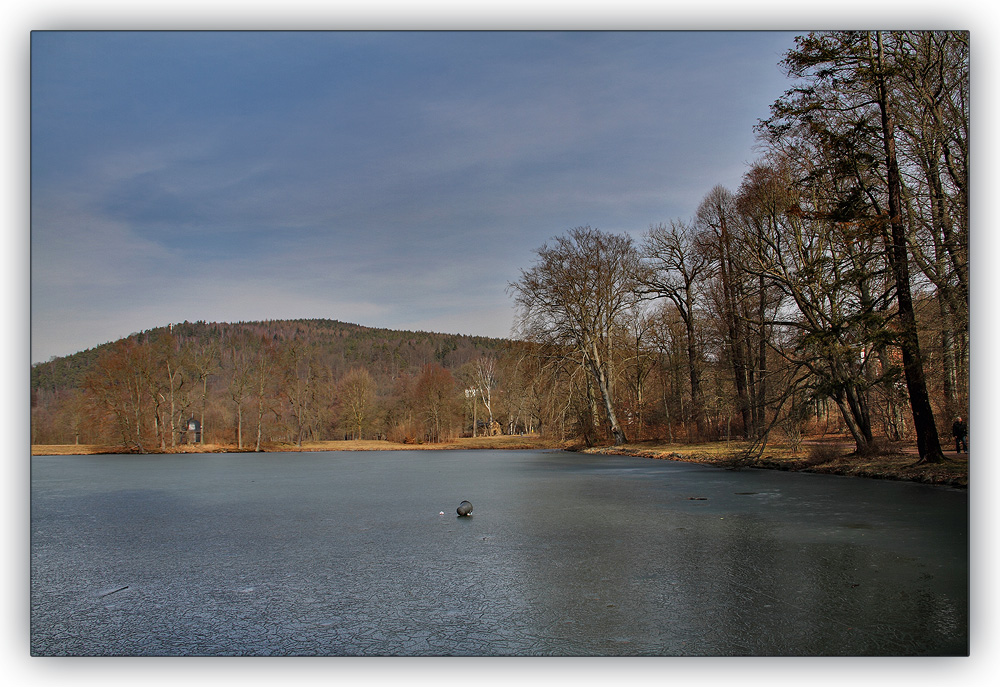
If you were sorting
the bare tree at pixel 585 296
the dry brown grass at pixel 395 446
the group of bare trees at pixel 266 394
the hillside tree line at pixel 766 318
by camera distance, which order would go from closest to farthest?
the hillside tree line at pixel 766 318, the group of bare trees at pixel 266 394, the bare tree at pixel 585 296, the dry brown grass at pixel 395 446

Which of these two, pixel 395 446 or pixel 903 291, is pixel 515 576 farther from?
pixel 395 446

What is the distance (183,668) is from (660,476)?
11389mm

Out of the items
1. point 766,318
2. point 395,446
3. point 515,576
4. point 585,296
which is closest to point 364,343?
point 395,446

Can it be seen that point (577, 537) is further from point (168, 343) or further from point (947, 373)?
point (168, 343)

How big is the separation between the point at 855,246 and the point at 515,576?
8458mm

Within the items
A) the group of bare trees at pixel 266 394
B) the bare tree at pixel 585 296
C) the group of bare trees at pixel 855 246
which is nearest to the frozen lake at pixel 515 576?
the group of bare trees at pixel 266 394

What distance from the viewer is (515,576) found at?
5.07 meters

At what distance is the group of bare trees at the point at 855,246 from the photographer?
7078 millimetres

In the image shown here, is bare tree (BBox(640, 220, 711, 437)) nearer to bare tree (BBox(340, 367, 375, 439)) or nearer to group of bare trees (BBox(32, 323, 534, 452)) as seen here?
group of bare trees (BBox(32, 323, 534, 452))

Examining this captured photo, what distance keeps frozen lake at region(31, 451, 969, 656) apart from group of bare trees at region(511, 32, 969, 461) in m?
2.18

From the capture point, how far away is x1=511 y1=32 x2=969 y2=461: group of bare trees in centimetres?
708

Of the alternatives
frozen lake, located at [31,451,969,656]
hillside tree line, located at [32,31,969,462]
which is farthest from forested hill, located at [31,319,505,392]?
frozen lake, located at [31,451,969,656]

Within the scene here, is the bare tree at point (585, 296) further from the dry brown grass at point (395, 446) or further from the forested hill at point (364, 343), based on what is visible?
the dry brown grass at point (395, 446)

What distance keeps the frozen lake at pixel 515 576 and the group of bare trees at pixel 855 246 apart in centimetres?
218
